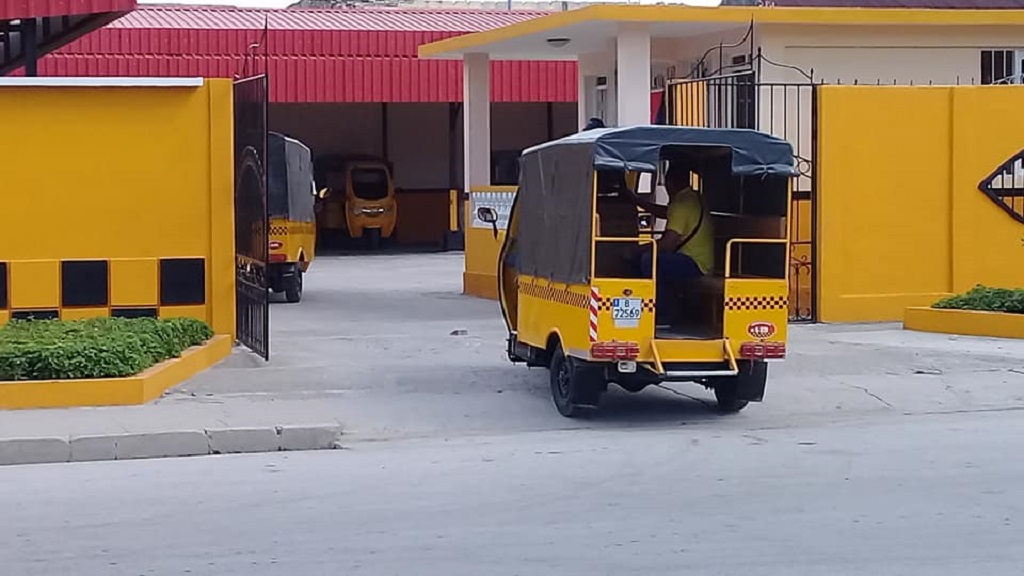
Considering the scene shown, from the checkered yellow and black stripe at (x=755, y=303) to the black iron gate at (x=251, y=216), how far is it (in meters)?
4.73

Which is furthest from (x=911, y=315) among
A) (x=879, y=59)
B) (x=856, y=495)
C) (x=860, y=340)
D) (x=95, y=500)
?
(x=95, y=500)

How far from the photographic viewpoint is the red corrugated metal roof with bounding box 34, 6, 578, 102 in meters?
34.9

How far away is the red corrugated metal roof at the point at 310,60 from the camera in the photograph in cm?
3494

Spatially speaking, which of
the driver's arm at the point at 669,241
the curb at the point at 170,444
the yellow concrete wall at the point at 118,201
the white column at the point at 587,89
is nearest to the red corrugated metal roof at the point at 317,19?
the white column at the point at 587,89

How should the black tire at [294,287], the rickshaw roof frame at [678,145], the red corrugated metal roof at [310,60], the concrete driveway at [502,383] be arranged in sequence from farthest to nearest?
the red corrugated metal roof at [310,60] → the black tire at [294,287] → the concrete driveway at [502,383] → the rickshaw roof frame at [678,145]

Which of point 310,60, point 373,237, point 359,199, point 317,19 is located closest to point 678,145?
point 310,60

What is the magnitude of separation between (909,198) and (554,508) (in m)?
11.4

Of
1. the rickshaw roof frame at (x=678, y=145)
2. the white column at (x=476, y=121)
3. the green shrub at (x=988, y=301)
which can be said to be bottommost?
the green shrub at (x=988, y=301)

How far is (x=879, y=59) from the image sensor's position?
2056cm

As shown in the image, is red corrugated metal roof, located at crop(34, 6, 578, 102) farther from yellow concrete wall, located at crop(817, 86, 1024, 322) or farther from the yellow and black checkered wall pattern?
the yellow and black checkered wall pattern

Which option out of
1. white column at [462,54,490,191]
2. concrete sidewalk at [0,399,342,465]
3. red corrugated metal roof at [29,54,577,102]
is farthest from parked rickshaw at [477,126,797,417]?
red corrugated metal roof at [29,54,577,102]

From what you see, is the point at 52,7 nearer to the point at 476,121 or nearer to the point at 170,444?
the point at 170,444

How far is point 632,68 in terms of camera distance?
65.5 feet

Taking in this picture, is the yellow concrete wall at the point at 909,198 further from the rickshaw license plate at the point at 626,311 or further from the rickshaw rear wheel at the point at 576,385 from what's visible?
the rickshaw license plate at the point at 626,311
